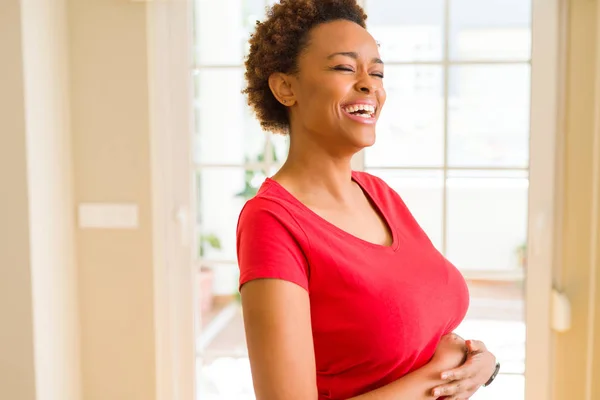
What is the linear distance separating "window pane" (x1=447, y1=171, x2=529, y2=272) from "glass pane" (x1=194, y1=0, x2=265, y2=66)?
995 mm

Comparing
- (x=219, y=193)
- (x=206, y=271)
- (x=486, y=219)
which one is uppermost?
(x=219, y=193)

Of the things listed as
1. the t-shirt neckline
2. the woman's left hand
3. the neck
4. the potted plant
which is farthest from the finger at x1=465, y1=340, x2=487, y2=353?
the potted plant

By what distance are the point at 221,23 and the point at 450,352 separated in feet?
6.55

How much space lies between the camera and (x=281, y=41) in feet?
4.08

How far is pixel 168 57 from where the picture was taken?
2709 millimetres

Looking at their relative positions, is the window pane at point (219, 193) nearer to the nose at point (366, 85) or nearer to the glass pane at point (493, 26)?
the glass pane at point (493, 26)

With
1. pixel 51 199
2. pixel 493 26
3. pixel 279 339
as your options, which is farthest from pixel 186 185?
pixel 279 339

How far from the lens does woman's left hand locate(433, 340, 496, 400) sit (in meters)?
1.17

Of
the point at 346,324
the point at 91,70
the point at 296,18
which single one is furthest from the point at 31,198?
the point at 346,324

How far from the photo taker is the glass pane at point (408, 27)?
2.59 m

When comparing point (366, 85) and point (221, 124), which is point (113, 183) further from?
point (366, 85)

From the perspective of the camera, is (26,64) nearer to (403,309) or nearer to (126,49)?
(126,49)

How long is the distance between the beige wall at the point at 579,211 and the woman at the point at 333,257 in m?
1.36

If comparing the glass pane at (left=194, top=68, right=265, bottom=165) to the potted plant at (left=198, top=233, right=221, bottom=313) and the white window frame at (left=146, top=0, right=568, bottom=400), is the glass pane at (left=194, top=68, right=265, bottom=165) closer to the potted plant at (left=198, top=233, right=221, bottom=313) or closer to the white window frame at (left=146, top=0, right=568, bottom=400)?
the white window frame at (left=146, top=0, right=568, bottom=400)
